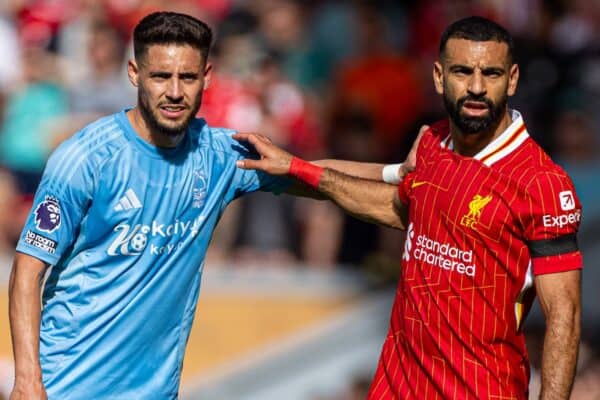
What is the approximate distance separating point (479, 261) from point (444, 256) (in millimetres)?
199

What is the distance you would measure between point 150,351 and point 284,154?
1286mm

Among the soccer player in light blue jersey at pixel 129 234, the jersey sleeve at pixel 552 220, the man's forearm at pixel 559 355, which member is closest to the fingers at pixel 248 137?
the soccer player in light blue jersey at pixel 129 234

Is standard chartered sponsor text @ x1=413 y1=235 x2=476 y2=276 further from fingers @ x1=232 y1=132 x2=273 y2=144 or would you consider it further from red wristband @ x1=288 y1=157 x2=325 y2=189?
fingers @ x1=232 y1=132 x2=273 y2=144

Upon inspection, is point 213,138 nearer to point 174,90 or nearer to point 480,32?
point 174,90

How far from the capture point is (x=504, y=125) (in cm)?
727

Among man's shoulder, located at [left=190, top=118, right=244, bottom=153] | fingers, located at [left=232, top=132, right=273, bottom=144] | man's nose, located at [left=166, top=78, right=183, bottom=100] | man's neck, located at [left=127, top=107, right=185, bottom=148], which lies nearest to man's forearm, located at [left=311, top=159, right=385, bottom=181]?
fingers, located at [left=232, top=132, right=273, bottom=144]

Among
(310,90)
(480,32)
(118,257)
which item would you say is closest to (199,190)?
(118,257)

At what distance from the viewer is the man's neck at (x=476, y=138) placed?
725 cm

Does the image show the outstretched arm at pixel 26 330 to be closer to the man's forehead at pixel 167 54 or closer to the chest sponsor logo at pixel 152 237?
the chest sponsor logo at pixel 152 237

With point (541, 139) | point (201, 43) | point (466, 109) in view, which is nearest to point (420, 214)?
point (466, 109)

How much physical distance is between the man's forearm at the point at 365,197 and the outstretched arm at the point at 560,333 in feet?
3.92

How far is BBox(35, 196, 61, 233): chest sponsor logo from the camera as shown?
23.2ft

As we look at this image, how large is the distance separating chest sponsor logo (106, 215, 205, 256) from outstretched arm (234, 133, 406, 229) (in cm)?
51

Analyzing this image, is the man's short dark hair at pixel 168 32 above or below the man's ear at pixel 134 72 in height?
above
